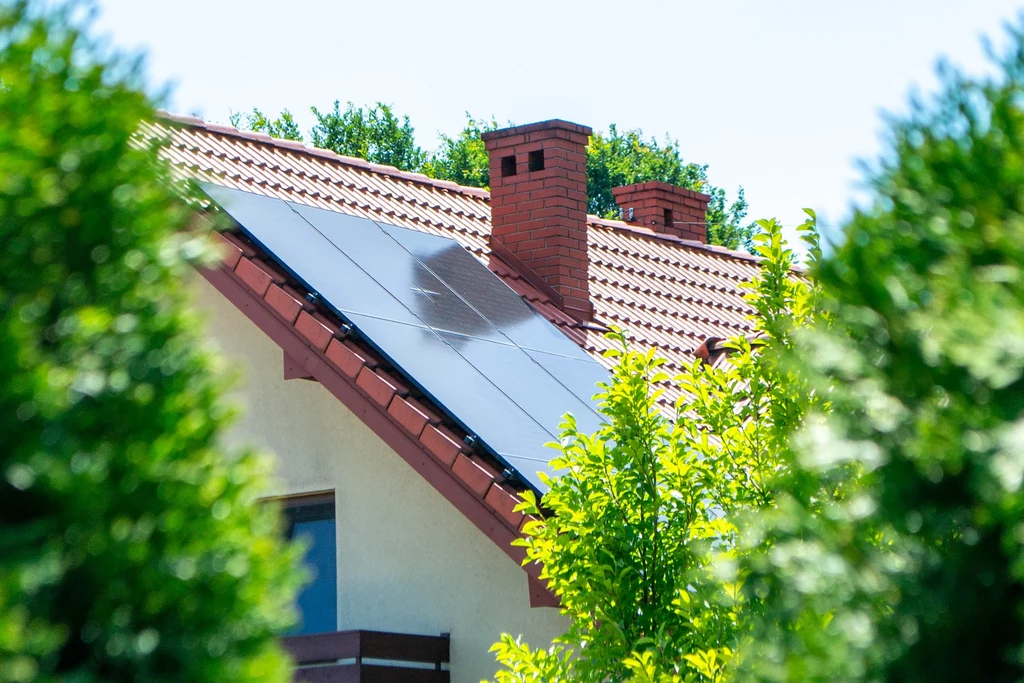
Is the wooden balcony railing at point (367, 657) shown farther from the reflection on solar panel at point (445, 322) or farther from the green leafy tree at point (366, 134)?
the green leafy tree at point (366, 134)

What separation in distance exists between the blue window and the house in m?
0.01

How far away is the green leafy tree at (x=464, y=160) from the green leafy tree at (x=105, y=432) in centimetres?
4512

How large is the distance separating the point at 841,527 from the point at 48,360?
61.3 inches

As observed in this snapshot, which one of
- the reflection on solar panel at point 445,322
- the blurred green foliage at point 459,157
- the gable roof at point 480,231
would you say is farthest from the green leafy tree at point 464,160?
the reflection on solar panel at point 445,322

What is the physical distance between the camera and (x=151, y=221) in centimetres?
271

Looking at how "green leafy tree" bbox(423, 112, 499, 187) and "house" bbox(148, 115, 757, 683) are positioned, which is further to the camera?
"green leafy tree" bbox(423, 112, 499, 187)

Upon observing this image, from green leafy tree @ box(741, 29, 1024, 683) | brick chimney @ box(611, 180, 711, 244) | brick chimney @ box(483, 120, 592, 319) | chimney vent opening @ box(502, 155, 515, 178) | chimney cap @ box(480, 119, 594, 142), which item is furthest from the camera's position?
brick chimney @ box(611, 180, 711, 244)

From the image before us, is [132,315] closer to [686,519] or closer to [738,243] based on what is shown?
[686,519]

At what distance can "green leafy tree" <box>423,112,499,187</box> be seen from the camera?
49062 mm

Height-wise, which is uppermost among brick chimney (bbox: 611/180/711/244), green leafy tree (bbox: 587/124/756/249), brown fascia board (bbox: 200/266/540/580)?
green leafy tree (bbox: 587/124/756/249)

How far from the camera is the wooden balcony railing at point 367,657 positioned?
8242 millimetres

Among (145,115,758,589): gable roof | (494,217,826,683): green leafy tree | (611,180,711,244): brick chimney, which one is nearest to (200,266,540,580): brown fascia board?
(145,115,758,589): gable roof

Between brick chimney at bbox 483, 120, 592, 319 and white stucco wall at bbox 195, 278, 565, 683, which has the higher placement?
brick chimney at bbox 483, 120, 592, 319

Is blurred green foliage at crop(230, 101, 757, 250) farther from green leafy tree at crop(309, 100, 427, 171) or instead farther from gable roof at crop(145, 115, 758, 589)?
gable roof at crop(145, 115, 758, 589)
